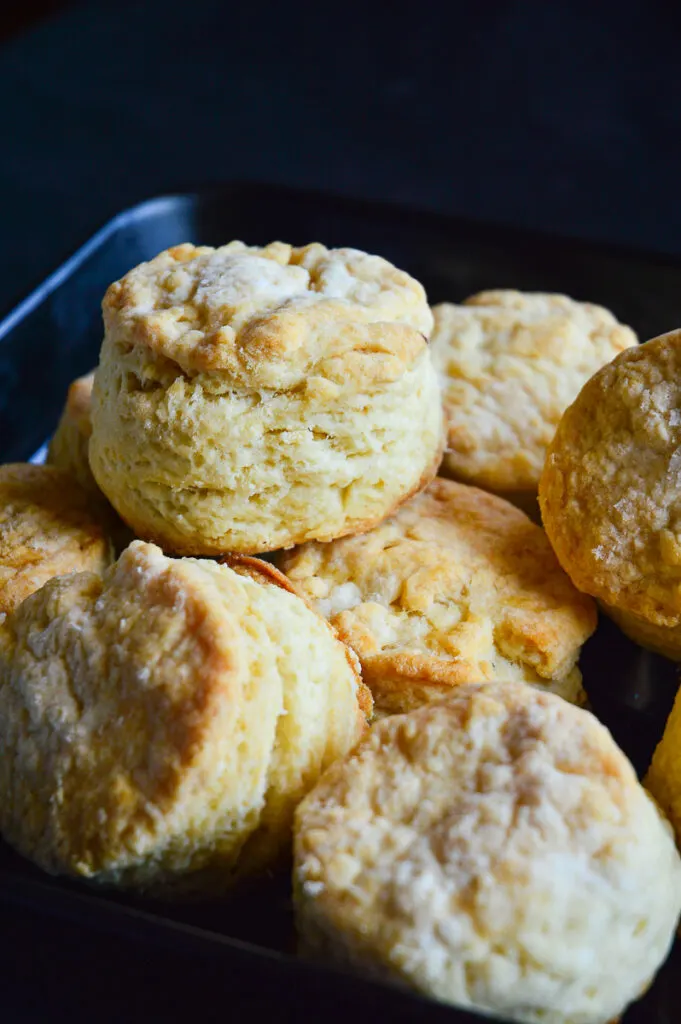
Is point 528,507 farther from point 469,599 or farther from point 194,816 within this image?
point 194,816

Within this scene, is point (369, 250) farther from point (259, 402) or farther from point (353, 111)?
point (353, 111)

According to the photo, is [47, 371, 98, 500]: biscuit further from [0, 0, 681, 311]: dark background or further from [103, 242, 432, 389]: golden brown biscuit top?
[0, 0, 681, 311]: dark background

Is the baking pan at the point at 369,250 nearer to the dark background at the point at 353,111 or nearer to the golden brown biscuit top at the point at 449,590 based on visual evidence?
the golden brown biscuit top at the point at 449,590

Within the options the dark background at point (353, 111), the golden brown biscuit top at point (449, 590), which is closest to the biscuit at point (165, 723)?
the golden brown biscuit top at point (449, 590)

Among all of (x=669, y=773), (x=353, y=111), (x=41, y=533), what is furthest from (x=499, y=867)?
(x=353, y=111)

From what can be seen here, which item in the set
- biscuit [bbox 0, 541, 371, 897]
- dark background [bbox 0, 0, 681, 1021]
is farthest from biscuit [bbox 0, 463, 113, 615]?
dark background [bbox 0, 0, 681, 1021]
